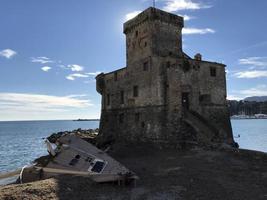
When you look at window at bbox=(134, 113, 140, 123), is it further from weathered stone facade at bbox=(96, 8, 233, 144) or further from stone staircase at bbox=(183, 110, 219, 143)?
stone staircase at bbox=(183, 110, 219, 143)

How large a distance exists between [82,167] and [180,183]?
6185mm

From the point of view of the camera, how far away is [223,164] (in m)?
21.8

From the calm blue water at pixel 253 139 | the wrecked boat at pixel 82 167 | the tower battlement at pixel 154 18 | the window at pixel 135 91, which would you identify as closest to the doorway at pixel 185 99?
the window at pixel 135 91

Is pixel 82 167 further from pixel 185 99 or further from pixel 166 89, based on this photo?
pixel 185 99

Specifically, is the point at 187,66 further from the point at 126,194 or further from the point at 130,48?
the point at 126,194

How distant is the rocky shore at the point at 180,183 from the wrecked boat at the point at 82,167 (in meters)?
0.50

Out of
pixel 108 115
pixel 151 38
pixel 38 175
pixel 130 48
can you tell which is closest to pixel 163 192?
pixel 38 175

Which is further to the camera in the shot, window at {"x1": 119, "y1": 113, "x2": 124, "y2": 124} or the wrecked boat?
window at {"x1": 119, "y1": 113, "x2": 124, "y2": 124}

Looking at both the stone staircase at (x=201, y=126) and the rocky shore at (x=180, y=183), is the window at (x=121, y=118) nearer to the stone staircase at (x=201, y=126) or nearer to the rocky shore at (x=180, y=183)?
the stone staircase at (x=201, y=126)

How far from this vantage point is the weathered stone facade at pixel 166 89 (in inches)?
1164

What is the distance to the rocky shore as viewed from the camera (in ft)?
51.3

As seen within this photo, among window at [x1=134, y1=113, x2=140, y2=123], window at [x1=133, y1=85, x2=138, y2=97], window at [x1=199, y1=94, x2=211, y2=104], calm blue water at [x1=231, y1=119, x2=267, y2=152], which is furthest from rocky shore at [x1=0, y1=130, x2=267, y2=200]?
calm blue water at [x1=231, y1=119, x2=267, y2=152]

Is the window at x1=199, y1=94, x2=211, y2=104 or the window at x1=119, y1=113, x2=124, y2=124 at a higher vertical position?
the window at x1=199, y1=94, x2=211, y2=104

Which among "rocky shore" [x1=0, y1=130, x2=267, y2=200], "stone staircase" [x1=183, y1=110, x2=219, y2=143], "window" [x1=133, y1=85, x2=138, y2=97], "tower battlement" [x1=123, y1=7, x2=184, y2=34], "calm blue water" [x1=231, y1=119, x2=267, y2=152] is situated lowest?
"calm blue water" [x1=231, y1=119, x2=267, y2=152]
